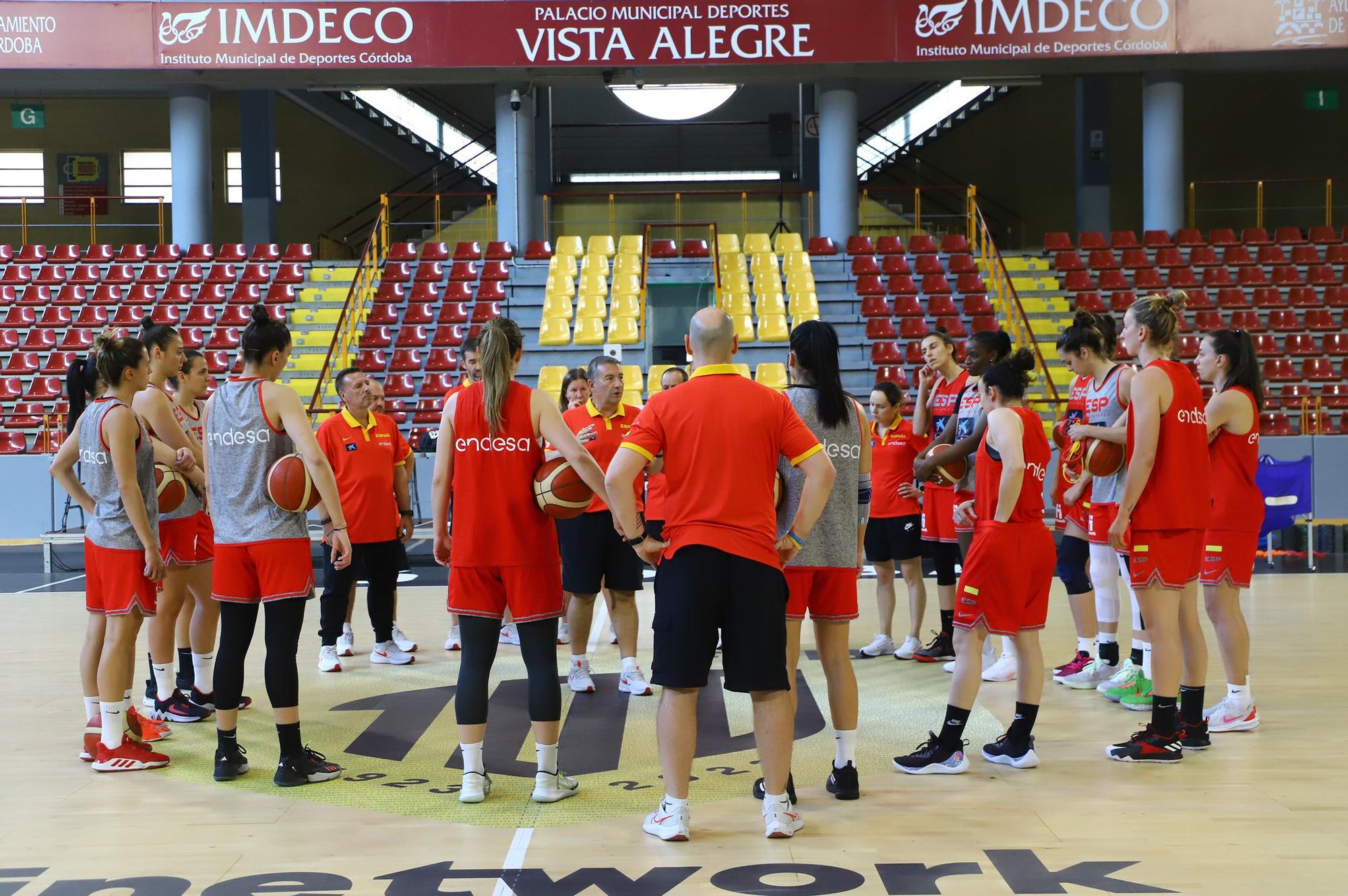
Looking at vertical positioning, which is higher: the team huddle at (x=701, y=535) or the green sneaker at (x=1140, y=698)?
the team huddle at (x=701, y=535)

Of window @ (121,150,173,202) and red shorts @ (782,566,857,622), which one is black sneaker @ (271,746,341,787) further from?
window @ (121,150,173,202)

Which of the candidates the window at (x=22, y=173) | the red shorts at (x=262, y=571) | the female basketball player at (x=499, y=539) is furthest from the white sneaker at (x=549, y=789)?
the window at (x=22, y=173)

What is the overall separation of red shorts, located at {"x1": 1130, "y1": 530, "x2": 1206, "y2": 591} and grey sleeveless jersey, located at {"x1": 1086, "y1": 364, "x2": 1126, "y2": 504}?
494mm

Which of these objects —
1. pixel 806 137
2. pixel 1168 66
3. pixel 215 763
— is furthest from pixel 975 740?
pixel 806 137

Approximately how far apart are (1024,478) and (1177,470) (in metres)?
0.65

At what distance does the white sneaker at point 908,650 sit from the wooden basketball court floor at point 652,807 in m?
0.57

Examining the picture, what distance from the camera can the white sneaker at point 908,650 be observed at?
21.1 ft

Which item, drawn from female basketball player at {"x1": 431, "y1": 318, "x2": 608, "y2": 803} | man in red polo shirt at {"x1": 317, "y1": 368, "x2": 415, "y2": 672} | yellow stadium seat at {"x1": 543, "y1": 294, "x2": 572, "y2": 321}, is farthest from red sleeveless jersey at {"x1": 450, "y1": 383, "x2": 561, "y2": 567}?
yellow stadium seat at {"x1": 543, "y1": 294, "x2": 572, "y2": 321}

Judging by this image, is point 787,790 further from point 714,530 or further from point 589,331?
point 589,331

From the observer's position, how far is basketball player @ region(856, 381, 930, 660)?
6512mm

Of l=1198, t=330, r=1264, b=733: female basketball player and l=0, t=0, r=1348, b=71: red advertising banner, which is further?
l=0, t=0, r=1348, b=71: red advertising banner

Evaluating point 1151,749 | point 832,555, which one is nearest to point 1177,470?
point 1151,749

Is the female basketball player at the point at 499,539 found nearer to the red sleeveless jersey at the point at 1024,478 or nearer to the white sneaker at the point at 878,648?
the red sleeveless jersey at the point at 1024,478

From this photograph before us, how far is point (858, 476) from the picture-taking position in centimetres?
407
